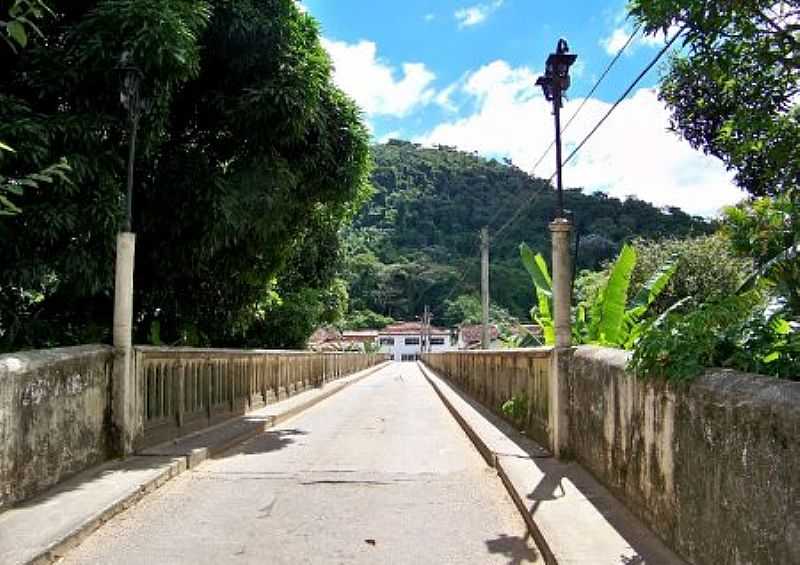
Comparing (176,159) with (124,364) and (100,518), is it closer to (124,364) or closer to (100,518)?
(124,364)

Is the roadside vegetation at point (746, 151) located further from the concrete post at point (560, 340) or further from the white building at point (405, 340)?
the white building at point (405, 340)

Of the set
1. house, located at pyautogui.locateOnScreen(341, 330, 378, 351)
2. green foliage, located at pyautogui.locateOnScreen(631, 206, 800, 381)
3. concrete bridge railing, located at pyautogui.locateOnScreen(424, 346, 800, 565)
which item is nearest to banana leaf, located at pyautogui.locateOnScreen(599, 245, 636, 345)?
A: concrete bridge railing, located at pyautogui.locateOnScreen(424, 346, 800, 565)

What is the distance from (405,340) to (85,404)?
128635mm

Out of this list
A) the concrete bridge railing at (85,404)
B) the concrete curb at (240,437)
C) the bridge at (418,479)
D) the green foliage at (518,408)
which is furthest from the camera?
the green foliage at (518,408)

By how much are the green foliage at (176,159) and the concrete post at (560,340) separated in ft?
16.2

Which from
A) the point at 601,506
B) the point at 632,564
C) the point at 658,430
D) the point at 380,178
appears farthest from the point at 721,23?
the point at 380,178

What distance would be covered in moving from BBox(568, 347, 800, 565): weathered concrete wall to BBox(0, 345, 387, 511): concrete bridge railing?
15.9 ft

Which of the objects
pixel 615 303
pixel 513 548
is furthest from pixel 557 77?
pixel 513 548

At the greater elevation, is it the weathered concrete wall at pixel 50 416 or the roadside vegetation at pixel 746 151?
the roadside vegetation at pixel 746 151

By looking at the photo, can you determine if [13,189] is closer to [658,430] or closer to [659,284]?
[658,430]

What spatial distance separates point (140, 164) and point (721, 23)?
9586 millimetres

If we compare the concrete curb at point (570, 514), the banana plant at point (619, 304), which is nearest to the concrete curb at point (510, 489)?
the concrete curb at point (570, 514)

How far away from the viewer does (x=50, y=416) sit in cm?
711

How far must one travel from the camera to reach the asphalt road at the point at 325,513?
230 inches
